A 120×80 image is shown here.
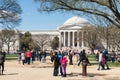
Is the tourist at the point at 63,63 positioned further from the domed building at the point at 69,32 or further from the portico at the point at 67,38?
the portico at the point at 67,38

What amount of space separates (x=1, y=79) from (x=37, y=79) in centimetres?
230

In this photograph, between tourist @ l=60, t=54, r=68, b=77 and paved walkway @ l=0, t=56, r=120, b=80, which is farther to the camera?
tourist @ l=60, t=54, r=68, b=77

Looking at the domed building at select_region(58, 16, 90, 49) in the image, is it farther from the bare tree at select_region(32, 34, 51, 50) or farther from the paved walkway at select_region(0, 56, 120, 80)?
the paved walkway at select_region(0, 56, 120, 80)

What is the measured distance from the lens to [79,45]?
167375 millimetres

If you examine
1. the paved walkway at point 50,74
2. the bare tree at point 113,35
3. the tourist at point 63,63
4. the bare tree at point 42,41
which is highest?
the bare tree at point 42,41

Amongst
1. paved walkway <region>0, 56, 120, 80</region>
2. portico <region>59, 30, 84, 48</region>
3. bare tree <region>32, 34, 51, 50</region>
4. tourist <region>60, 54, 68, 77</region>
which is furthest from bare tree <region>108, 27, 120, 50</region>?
portico <region>59, 30, 84, 48</region>

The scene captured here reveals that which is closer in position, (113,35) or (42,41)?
(113,35)

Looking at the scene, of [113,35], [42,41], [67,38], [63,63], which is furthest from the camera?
[67,38]

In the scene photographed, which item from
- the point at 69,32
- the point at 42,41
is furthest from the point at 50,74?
the point at 69,32

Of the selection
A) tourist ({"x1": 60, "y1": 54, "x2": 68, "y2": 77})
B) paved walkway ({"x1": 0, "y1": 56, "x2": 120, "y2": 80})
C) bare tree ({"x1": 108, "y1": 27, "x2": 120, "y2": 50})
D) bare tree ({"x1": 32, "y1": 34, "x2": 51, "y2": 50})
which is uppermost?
bare tree ({"x1": 32, "y1": 34, "x2": 51, "y2": 50})

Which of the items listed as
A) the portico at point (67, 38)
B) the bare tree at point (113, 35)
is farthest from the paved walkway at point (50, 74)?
the portico at point (67, 38)

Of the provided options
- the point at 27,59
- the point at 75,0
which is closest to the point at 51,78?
the point at 75,0

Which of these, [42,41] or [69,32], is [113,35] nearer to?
[42,41]

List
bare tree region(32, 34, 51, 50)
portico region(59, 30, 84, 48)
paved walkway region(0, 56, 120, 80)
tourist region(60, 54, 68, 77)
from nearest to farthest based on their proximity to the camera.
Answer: paved walkway region(0, 56, 120, 80), tourist region(60, 54, 68, 77), bare tree region(32, 34, 51, 50), portico region(59, 30, 84, 48)
